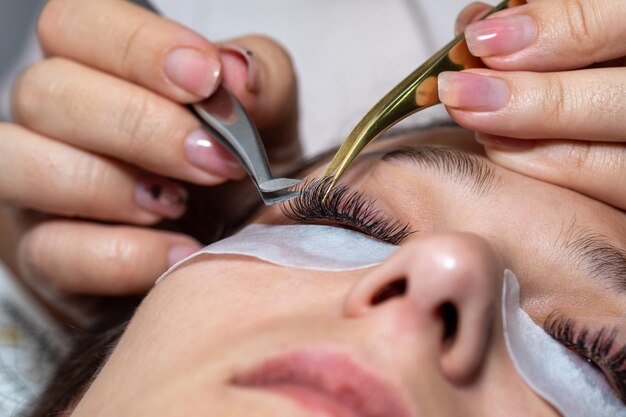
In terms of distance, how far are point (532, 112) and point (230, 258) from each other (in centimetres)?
36

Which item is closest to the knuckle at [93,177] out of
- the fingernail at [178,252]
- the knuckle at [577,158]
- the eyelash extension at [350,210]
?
the fingernail at [178,252]

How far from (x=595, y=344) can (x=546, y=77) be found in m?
0.29

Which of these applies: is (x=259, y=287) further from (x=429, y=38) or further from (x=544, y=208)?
(x=429, y=38)

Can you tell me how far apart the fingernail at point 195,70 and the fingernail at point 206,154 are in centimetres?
7

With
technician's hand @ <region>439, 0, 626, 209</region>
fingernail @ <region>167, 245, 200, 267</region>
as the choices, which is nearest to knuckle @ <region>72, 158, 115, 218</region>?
fingernail @ <region>167, 245, 200, 267</region>

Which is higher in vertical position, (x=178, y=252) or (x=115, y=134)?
(x=115, y=134)

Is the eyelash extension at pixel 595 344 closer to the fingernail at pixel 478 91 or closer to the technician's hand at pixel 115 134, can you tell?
the fingernail at pixel 478 91

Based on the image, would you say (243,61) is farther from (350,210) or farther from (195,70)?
(350,210)

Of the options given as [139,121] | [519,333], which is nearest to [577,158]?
[519,333]

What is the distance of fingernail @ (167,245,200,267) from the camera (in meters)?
1.00

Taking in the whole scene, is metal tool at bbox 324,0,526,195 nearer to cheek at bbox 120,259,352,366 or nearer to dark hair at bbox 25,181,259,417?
cheek at bbox 120,259,352,366

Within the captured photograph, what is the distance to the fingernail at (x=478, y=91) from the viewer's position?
690mm

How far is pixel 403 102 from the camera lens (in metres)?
0.73

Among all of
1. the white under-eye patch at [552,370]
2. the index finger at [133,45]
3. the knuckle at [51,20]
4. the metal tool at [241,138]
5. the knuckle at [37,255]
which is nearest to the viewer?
the white under-eye patch at [552,370]
